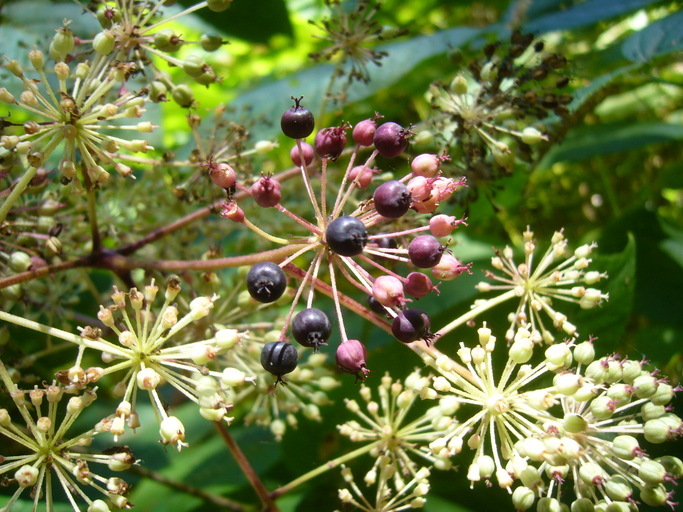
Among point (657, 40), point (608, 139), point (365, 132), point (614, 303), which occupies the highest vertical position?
point (608, 139)

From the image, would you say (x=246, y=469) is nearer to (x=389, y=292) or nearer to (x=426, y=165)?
(x=389, y=292)

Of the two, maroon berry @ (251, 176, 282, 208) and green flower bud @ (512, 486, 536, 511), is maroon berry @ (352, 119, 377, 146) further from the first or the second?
green flower bud @ (512, 486, 536, 511)

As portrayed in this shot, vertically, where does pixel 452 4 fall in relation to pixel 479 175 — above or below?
above

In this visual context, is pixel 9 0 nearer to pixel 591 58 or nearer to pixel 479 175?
pixel 479 175

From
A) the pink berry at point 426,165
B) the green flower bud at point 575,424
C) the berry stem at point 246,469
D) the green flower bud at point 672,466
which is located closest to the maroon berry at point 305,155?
the pink berry at point 426,165

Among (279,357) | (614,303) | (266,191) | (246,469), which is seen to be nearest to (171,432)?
(279,357)

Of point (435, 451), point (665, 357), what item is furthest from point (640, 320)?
point (435, 451)
